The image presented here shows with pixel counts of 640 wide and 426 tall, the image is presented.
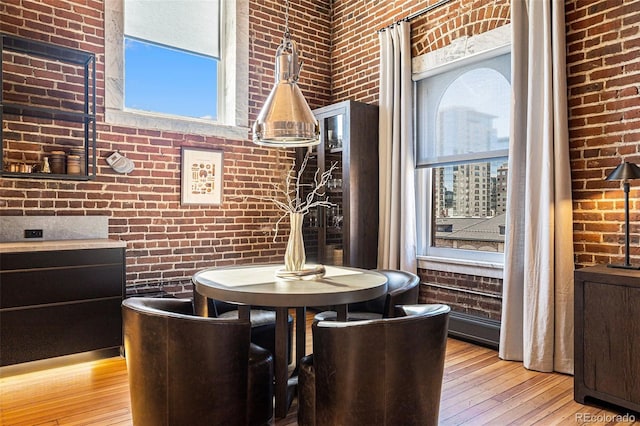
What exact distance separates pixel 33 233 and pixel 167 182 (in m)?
1.14

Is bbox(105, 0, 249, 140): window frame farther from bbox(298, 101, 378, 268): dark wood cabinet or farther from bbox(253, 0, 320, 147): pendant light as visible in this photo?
bbox(253, 0, 320, 147): pendant light

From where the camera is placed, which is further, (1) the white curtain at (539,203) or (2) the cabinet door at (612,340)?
(1) the white curtain at (539,203)

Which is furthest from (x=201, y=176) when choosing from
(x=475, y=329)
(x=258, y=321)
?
(x=475, y=329)

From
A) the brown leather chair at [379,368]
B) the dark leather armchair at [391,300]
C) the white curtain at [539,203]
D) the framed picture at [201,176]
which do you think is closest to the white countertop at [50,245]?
the framed picture at [201,176]

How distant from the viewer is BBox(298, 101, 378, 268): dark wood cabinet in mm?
4223

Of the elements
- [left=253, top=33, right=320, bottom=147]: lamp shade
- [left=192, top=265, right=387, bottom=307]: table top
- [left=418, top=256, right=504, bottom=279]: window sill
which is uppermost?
[left=253, top=33, right=320, bottom=147]: lamp shade

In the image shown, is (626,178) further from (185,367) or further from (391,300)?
(185,367)

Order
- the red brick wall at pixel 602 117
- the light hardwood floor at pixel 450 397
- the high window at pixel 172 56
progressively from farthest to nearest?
the high window at pixel 172 56, the red brick wall at pixel 602 117, the light hardwood floor at pixel 450 397

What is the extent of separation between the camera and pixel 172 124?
4.03 metres

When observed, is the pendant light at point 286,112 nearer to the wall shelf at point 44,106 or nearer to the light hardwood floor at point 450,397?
the light hardwood floor at point 450,397

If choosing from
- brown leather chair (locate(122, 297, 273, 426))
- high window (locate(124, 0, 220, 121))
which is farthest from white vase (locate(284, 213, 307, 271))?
high window (locate(124, 0, 220, 121))

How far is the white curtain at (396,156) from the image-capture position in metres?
4.07

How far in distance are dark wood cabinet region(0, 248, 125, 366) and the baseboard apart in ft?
8.93

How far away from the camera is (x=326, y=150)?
14.7 feet
